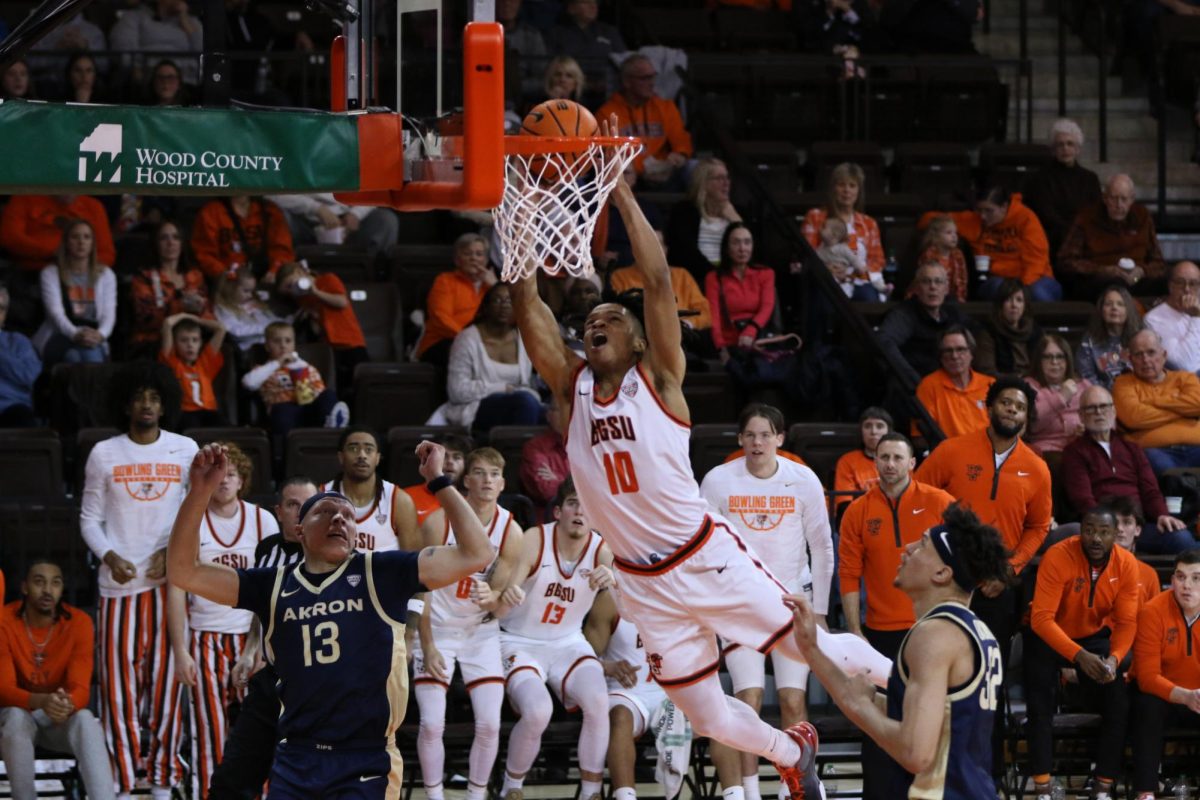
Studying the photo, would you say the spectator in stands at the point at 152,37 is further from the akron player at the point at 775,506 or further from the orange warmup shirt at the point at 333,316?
the akron player at the point at 775,506

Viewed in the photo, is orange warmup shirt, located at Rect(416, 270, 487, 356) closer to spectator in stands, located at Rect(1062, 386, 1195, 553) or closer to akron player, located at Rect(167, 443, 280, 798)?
akron player, located at Rect(167, 443, 280, 798)

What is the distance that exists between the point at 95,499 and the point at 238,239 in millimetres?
3350

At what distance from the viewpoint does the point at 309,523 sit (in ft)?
22.9

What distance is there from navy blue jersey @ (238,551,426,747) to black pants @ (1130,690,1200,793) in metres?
5.31

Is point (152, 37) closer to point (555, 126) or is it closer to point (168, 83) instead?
point (168, 83)

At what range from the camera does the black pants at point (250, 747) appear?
8.06 m

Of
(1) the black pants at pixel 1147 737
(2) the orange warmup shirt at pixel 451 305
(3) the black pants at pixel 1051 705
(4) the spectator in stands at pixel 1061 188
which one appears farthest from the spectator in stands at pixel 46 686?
(4) the spectator in stands at pixel 1061 188

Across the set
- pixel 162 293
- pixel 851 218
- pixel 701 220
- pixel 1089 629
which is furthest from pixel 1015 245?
pixel 162 293

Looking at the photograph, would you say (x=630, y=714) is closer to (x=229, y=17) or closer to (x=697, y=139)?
(x=697, y=139)

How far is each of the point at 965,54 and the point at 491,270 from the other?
Answer: 587 centimetres

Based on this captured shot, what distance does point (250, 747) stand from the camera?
26.7 feet

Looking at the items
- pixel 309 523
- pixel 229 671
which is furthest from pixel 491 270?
pixel 309 523

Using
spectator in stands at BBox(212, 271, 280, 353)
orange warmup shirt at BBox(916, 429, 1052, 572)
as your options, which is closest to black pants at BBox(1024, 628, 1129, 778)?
orange warmup shirt at BBox(916, 429, 1052, 572)

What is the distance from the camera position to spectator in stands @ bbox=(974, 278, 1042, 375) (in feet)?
42.3
